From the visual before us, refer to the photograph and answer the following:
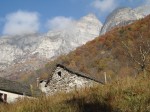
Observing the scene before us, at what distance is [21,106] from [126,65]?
68.9 m

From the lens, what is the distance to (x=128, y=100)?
23.1 ft

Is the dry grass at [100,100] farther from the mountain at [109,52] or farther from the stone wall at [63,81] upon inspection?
the mountain at [109,52]

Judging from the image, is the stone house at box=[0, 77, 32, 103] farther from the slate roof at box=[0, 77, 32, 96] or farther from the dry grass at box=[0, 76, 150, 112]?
the dry grass at box=[0, 76, 150, 112]

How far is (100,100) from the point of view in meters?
7.23

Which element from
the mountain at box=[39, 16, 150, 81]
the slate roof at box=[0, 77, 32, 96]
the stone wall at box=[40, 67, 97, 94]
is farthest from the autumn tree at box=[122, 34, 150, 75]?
the slate roof at box=[0, 77, 32, 96]

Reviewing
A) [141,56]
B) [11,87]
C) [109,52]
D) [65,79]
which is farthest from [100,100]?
[109,52]

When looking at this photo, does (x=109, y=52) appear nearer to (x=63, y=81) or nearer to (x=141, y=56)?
(x=63, y=81)

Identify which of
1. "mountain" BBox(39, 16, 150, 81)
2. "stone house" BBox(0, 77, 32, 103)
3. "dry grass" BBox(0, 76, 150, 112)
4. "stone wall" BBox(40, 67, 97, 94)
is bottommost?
"dry grass" BBox(0, 76, 150, 112)

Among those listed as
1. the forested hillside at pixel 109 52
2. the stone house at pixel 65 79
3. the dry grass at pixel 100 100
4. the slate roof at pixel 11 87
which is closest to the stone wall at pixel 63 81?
the stone house at pixel 65 79

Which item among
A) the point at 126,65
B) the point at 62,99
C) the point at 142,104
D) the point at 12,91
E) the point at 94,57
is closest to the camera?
the point at 142,104

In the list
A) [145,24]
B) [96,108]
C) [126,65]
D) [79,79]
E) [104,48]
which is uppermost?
[145,24]

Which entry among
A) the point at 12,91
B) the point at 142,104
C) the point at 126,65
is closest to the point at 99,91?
the point at 142,104

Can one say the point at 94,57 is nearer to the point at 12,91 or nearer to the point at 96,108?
the point at 12,91

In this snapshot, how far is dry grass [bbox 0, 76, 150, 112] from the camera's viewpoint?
6734mm
